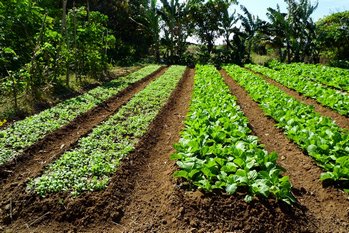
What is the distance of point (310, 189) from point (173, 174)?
2164 mm

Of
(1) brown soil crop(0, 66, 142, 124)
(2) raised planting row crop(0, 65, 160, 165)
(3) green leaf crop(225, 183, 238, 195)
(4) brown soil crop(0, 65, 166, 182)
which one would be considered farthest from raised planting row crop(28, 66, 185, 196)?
(1) brown soil crop(0, 66, 142, 124)

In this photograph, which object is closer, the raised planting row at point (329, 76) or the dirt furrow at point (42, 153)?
the dirt furrow at point (42, 153)

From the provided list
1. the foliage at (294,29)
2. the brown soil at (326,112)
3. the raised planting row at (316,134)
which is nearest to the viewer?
the raised planting row at (316,134)

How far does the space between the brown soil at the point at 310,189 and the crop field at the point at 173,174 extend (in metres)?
0.02

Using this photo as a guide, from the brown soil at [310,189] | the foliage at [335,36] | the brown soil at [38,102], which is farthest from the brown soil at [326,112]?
the foliage at [335,36]

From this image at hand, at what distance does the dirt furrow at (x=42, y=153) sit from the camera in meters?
5.04

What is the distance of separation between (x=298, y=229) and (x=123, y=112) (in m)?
6.02

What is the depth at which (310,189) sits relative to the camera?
5105 millimetres

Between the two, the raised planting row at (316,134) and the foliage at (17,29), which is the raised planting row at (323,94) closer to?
the raised planting row at (316,134)

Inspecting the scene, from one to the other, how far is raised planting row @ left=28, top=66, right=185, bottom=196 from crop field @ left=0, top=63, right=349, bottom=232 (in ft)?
0.07

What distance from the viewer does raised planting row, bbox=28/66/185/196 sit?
16.0 ft

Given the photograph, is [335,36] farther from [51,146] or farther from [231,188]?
[231,188]

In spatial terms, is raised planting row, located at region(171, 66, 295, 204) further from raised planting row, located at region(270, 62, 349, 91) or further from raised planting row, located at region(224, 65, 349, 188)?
raised planting row, located at region(270, 62, 349, 91)

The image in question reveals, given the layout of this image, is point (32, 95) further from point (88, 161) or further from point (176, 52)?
point (176, 52)
